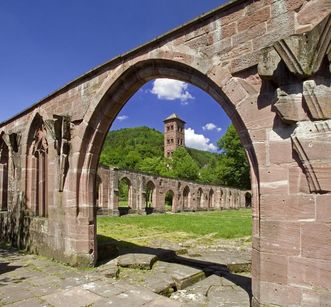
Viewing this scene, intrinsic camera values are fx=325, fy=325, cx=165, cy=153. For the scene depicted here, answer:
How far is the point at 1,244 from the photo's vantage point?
8.55 meters

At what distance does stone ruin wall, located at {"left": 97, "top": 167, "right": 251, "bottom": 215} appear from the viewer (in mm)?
25234

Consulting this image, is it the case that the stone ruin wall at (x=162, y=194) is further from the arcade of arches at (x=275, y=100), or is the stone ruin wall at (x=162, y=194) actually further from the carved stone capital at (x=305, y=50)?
the carved stone capital at (x=305, y=50)

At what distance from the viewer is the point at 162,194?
32.0 meters

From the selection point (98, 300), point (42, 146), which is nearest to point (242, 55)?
point (98, 300)

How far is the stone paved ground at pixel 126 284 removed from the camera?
13.1 ft

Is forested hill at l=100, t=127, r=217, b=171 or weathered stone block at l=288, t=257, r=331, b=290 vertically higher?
forested hill at l=100, t=127, r=217, b=171

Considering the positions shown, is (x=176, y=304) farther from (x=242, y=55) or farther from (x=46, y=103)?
(x=46, y=103)

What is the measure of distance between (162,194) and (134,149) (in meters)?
46.0

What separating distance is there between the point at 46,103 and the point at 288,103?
570cm

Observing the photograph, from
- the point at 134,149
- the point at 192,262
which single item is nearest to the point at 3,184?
the point at 192,262

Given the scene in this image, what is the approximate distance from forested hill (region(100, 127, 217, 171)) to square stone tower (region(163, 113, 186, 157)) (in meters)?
3.23

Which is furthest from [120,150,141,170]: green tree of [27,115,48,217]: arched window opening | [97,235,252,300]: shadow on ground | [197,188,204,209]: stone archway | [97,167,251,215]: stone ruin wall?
[97,235,252,300]: shadow on ground

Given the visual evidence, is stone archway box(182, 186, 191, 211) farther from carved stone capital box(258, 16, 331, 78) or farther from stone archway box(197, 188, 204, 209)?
carved stone capital box(258, 16, 331, 78)

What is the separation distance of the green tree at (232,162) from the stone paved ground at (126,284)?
3713 centimetres
